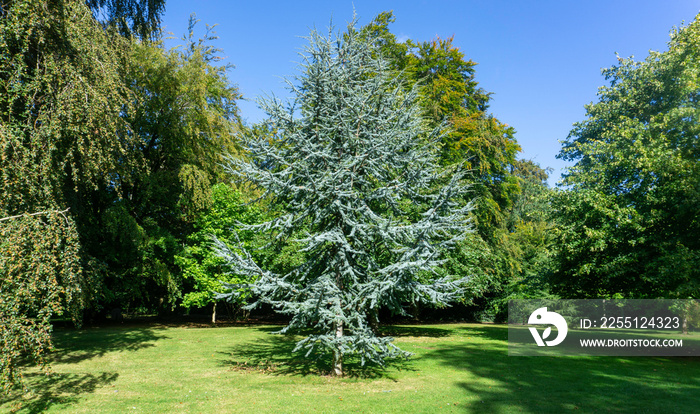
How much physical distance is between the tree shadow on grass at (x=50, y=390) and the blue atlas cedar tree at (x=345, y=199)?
329 cm

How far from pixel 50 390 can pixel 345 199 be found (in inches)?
275

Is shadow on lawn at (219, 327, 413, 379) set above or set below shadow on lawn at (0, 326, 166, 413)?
above

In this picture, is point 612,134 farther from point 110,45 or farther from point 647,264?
point 110,45

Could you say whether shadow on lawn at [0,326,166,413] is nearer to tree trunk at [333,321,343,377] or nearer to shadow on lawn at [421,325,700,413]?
tree trunk at [333,321,343,377]

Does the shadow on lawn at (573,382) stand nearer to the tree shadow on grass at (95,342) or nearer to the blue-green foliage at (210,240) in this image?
the tree shadow on grass at (95,342)

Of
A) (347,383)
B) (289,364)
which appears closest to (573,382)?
(347,383)

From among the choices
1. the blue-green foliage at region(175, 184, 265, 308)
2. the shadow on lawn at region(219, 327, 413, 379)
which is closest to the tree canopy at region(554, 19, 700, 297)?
the shadow on lawn at region(219, 327, 413, 379)

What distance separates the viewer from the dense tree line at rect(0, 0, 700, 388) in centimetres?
755

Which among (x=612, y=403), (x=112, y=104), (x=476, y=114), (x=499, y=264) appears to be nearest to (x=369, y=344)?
(x=612, y=403)

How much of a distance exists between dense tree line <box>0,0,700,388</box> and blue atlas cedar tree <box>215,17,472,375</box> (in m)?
0.09

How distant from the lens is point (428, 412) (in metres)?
6.73

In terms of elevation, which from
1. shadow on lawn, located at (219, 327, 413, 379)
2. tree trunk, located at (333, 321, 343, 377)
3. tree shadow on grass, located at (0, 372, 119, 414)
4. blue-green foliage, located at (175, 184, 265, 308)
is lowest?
tree shadow on grass, located at (0, 372, 119, 414)

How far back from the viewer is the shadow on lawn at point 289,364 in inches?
376

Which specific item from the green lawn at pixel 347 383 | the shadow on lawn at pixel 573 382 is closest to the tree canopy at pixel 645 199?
the shadow on lawn at pixel 573 382
